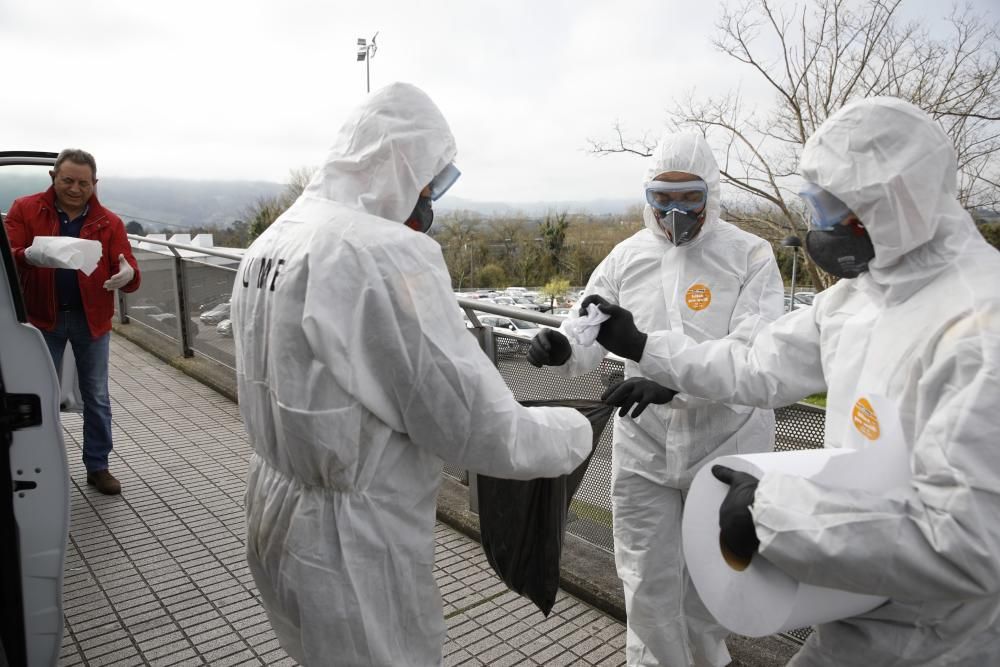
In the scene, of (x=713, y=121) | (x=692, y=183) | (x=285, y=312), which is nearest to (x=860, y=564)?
(x=285, y=312)

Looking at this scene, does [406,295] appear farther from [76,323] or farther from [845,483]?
[76,323]

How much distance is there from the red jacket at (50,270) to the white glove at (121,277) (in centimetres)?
4

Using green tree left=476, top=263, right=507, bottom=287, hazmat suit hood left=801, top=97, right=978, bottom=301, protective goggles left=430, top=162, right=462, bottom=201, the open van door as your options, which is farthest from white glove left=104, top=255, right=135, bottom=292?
green tree left=476, top=263, right=507, bottom=287

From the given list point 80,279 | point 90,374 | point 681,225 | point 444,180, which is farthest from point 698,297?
point 90,374

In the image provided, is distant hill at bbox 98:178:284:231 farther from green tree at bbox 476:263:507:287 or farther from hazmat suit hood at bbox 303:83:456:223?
hazmat suit hood at bbox 303:83:456:223

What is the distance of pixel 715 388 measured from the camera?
2.20m

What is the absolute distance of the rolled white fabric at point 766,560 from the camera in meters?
1.38

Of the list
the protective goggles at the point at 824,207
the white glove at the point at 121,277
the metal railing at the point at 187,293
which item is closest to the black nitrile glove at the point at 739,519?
the protective goggles at the point at 824,207

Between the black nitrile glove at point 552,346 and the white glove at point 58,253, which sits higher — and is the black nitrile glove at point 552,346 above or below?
below

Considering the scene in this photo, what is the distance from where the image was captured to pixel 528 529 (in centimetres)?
239

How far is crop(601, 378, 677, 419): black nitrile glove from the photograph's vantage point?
8.52 feet

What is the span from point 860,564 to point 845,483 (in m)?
0.15

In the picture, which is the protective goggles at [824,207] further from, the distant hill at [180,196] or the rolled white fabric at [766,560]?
the distant hill at [180,196]

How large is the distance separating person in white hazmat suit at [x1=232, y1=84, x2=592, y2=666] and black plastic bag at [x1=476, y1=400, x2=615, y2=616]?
0.47 meters
